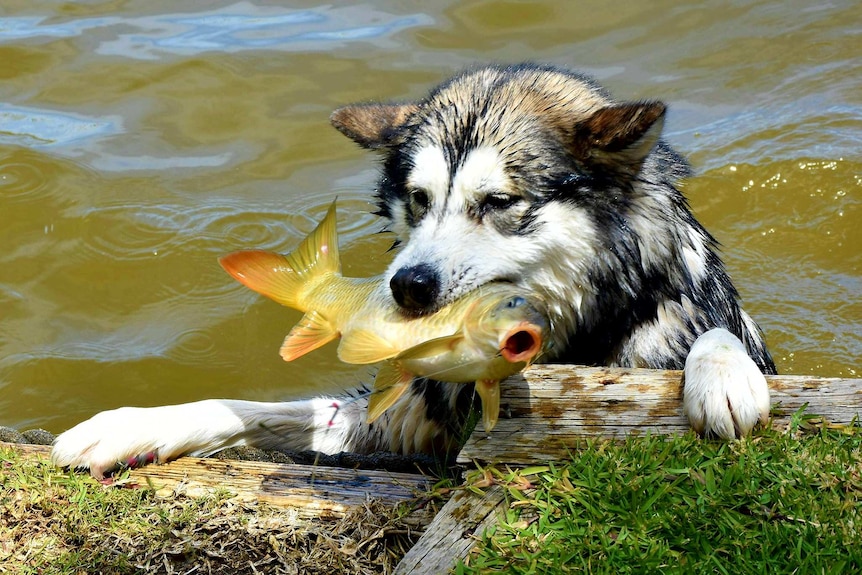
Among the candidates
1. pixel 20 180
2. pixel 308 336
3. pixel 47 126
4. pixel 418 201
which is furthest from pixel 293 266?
pixel 47 126

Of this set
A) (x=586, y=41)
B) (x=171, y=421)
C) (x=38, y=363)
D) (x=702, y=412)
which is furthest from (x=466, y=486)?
(x=586, y=41)

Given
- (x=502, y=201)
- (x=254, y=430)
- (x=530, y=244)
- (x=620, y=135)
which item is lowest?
(x=254, y=430)

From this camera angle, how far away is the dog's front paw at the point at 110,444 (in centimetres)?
356

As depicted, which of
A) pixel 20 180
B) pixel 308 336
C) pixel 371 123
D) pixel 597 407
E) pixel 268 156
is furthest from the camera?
pixel 268 156

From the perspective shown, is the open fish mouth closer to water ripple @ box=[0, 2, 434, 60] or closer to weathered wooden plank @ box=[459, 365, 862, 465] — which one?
weathered wooden plank @ box=[459, 365, 862, 465]

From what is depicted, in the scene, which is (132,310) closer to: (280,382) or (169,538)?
(280,382)

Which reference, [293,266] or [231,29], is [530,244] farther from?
[231,29]

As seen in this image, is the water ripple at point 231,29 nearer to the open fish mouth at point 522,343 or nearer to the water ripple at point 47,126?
the water ripple at point 47,126

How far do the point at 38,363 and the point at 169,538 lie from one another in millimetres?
3221

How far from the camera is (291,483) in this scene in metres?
3.35

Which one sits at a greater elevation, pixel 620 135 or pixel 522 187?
pixel 620 135

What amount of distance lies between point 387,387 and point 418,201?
40.1 inches

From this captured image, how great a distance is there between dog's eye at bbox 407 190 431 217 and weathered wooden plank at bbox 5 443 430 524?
106 cm

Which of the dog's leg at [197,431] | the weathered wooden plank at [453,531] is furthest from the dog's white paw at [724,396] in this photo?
the dog's leg at [197,431]
